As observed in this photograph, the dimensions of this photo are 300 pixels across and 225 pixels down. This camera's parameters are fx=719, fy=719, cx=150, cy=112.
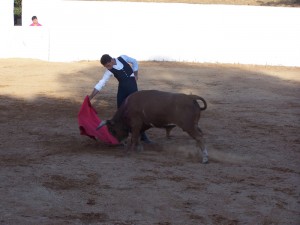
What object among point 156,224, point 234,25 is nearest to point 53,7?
point 234,25

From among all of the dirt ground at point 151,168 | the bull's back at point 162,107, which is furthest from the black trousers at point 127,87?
the dirt ground at point 151,168

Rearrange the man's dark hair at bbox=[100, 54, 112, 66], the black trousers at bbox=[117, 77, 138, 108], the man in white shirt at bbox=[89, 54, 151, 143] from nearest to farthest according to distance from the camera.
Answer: the man's dark hair at bbox=[100, 54, 112, 66] → the man in white shirt at bbox=[89, 54, 151, 143] → the black trousers at bbox=[117, 77, 138, 108]

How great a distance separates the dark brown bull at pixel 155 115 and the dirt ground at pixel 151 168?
34cm

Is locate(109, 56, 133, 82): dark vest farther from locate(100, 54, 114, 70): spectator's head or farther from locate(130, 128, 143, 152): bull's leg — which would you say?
locate(130, 128, 143, 152): bull's leg

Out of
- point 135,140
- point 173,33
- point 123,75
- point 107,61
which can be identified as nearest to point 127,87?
point 123,75

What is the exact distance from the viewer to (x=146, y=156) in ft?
35.7

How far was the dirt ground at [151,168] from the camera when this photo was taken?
8062mm

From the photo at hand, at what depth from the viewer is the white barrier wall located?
79.3 ft

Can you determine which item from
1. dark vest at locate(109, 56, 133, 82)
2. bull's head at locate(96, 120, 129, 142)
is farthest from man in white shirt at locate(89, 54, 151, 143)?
bull's head at locate(96, 120, 129, 142)

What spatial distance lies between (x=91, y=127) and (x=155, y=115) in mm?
1343

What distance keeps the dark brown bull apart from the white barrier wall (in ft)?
43.2

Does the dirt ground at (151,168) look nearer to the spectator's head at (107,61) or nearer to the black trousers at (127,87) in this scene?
the black trousers at (127,87)

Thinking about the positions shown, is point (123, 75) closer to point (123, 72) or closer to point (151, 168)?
point (123, 72)

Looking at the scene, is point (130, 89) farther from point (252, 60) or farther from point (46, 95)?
point (252, 60)
